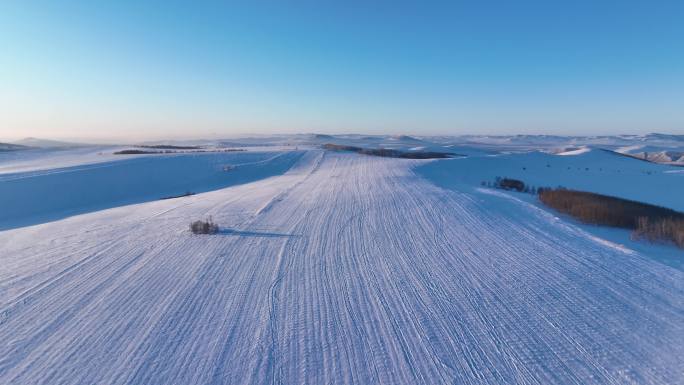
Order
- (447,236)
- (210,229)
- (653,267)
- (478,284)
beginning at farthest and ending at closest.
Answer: (210,229) → (447,236) → (653,267) → (478,284)

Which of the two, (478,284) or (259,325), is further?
(478,284)

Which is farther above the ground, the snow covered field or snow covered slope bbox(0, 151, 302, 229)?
the snow covered field

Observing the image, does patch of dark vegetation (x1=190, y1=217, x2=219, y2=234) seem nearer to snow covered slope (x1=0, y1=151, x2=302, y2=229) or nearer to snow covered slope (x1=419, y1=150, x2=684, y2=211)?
snow covered slope (x1=0, y1=151, x2=302, y2=229)

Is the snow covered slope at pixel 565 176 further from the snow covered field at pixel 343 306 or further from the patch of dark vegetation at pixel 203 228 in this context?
the patch of dark vegetation at pixel 203 228

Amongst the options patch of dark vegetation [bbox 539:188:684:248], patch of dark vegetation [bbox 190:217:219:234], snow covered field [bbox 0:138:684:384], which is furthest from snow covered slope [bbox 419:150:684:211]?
patch of dark vegetation [bbox 190:217:219:234]

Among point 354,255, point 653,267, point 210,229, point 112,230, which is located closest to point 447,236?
point 354,255

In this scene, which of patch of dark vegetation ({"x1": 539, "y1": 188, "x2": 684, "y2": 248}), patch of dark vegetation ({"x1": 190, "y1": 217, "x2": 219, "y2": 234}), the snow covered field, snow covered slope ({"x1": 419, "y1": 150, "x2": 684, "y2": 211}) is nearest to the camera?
the snow covered field

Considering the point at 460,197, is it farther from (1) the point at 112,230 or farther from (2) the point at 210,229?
(1) the point at 112,230

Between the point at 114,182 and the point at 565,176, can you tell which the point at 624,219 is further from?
the point at 114,182

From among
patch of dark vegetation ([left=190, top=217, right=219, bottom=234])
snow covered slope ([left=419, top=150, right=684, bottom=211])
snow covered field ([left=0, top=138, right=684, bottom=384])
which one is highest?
patch of dark vegetation ([left=190, top=217, right=219, bottom=234])
